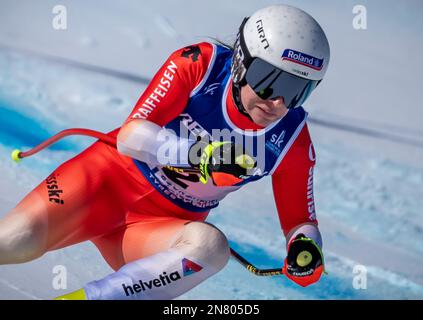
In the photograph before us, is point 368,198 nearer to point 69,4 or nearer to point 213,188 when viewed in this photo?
point 213,188

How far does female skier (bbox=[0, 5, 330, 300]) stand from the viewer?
265cm

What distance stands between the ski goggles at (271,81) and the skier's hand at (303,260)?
1.65 feet

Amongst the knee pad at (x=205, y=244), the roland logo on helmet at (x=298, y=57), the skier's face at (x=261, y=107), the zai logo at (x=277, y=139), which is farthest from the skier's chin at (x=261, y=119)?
the knee pad at (x=205, y=244)

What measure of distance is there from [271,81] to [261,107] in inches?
4.8

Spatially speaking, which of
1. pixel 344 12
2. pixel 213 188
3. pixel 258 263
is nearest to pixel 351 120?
pixel 344 12

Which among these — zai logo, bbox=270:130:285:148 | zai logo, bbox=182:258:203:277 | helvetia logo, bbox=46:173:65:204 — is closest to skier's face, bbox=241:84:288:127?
zai logo, bbox=270:130:285:148

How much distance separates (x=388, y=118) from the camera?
249 inches

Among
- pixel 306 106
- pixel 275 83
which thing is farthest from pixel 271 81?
pixel 306 106

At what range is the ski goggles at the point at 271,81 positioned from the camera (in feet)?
8.90

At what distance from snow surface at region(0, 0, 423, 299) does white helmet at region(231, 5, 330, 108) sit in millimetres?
491

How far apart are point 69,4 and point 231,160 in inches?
200

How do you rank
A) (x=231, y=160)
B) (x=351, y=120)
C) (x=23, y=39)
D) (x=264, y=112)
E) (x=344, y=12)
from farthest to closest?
1. (x=344, y=12)
2. (x=23, y=39)
3. (x=351, y=120)
4. (x=264, y=112)
5. (x=231, y=160)

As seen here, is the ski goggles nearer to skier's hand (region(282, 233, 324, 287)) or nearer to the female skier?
the female skier

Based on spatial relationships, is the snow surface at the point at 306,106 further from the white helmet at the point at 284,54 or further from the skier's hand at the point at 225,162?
the skier's hand at the point at 225,162
